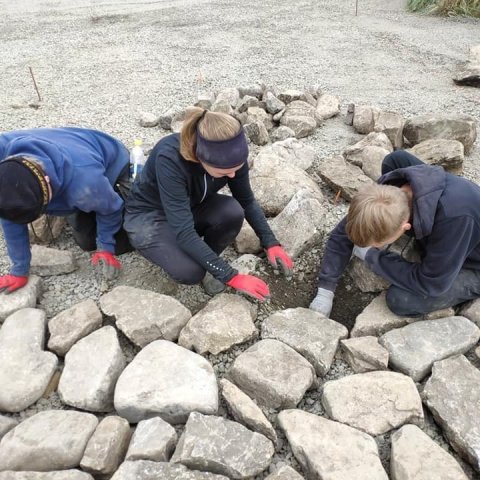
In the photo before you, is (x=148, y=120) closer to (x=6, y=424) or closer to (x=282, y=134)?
(x=282, y=134)

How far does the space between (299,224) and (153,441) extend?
1.56m

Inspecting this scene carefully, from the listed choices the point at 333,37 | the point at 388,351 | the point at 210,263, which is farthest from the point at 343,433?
the point at 333,37

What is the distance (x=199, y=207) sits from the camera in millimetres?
2764

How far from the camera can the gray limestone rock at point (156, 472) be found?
1.71 m

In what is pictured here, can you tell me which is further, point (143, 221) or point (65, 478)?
point (143, 221)

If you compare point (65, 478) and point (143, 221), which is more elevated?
point (143, 221)

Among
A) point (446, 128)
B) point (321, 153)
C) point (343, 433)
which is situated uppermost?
point (446, 128)

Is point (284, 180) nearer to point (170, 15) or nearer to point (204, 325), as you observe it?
point (204, 325)

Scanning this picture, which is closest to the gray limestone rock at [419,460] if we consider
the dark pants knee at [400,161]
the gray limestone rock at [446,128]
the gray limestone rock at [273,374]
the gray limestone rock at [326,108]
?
the gray limestone rock at [273,374]

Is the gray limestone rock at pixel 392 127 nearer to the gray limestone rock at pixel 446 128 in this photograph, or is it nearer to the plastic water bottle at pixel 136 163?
the gray limestone rock at pixel 446 128

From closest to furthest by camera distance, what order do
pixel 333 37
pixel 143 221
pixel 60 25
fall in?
pixel 143 221, pixel 333 37, pixel 60 25

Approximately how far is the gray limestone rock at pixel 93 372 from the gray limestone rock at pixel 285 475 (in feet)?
2.74

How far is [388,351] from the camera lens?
2.31 metres

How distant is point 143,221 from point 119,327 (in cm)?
64
